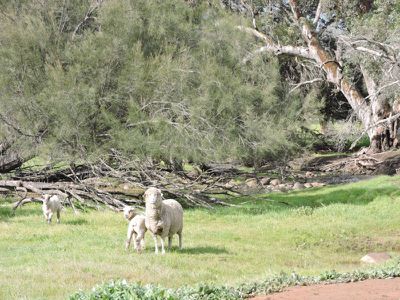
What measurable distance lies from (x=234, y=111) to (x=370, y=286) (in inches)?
683

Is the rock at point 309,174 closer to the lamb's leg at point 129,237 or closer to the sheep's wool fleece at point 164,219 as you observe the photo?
the sheep's wool fleece at point 164,219

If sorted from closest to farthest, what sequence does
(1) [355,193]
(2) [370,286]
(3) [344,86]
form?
(2) [370,286] → (1) [355,193] → (3) [344,86]

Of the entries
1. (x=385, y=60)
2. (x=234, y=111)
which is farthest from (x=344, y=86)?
(x=234, y=111)

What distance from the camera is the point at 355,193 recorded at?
24.0m

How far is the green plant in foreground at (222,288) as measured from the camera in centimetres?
757

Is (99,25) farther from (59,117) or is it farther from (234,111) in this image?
(234,111)

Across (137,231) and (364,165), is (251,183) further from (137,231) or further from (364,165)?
(137,231)

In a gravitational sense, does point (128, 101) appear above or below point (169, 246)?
above

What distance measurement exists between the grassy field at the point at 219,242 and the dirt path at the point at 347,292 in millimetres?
1417

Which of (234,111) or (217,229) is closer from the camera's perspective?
(217,229)

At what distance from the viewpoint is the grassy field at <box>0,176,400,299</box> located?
441 inches

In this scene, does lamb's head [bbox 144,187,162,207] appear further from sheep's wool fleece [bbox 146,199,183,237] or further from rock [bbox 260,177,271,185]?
rock [bbox 260,177,271,185]

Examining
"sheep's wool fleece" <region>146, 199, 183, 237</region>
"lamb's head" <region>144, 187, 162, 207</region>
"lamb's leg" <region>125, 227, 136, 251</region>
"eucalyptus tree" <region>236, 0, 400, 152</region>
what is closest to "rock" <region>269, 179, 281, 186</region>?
"eucalyptus tree" <region>236, 0, 400, 152</region>

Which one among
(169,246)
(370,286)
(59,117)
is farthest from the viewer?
(59,117)
